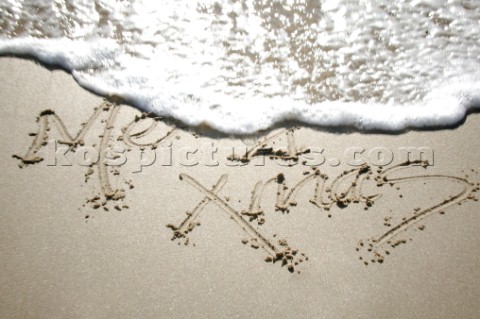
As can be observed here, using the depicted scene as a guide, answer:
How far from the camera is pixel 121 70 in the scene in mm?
3043

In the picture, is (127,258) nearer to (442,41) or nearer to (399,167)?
(399,167)

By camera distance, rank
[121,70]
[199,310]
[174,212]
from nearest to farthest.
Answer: [199,310] < [174,212] < [121,70]

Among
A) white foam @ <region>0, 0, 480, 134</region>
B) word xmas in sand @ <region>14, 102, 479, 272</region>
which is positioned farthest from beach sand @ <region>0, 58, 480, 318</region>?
white foam @ <region>0, 0, 480, 134</region>

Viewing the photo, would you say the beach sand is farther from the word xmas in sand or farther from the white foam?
the white foam

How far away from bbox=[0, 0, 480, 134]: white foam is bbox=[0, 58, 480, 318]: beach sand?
18cm

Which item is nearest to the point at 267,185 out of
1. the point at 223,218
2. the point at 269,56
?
the point at 223,218

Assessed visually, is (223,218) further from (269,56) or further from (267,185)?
(269,56)

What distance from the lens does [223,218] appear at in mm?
2316

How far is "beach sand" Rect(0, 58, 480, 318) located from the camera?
80.4 inches

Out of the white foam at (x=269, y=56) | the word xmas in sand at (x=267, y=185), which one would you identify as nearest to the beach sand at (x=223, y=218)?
the word xmas in sand at (x=267, y=185)

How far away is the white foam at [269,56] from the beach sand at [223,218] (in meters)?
0.18

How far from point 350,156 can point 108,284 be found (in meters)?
1.49

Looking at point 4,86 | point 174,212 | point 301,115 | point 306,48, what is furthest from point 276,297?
point 4,86

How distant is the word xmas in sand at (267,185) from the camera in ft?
7.39
